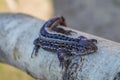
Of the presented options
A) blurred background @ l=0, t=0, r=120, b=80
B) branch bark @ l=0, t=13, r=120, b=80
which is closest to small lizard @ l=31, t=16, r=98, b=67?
branch bark @ l=0, t=13, r=120, b=80

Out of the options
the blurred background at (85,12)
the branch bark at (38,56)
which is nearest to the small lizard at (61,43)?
the branch bark at (38,56)

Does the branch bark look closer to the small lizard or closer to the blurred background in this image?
the small lizard

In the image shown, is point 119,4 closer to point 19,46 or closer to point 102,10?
point 102,10

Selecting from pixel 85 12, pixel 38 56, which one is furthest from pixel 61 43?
pixel 85 12

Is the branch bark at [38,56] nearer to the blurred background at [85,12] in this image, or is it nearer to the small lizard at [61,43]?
the small lizard at [61,43]

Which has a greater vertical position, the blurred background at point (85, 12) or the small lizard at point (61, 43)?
the small lizard at point (61, 43)

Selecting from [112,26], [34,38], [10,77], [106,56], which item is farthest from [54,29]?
[112,26]
